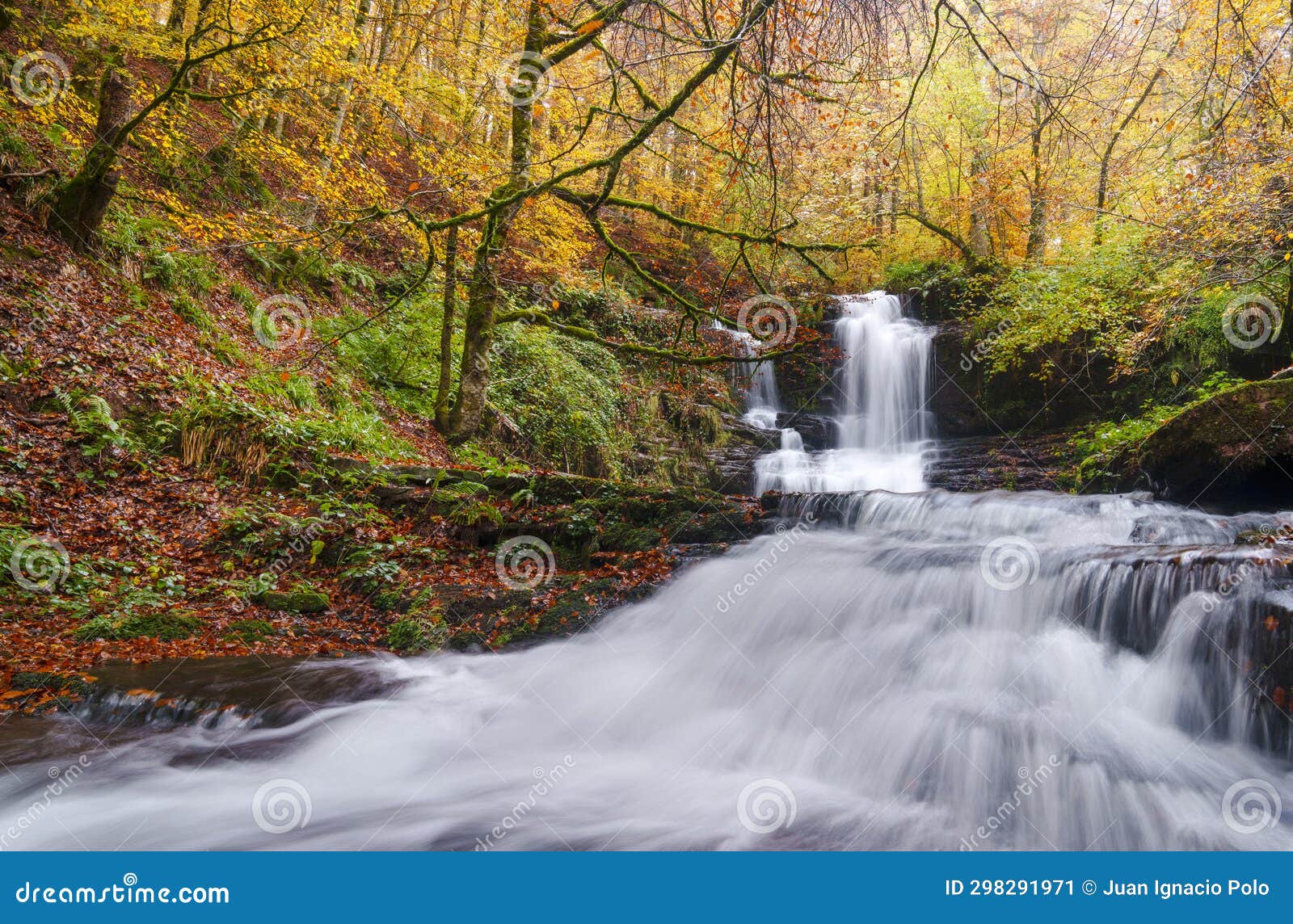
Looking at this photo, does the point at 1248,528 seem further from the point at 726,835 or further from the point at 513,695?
the point at 513,695

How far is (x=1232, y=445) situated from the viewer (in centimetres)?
733

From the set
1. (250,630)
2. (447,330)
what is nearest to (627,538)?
(250,630)

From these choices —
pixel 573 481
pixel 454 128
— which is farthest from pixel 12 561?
pixel 454 128

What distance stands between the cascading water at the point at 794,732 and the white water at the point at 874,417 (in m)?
6.64

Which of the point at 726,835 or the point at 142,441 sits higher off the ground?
the point at 142,441

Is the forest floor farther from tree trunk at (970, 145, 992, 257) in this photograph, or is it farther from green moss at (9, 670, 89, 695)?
tree trunk at (970, 145, 992, 257)

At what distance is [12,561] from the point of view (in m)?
5.31

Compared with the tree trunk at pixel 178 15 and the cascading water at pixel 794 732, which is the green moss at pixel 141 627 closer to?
the cascading water at pixel 794 732

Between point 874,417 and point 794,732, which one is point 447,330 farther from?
point 874,417

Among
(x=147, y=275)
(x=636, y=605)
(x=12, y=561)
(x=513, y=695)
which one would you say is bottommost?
(x=513, y=695)

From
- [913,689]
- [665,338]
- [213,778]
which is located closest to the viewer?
[213,778]

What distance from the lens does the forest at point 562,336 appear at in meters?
4.38

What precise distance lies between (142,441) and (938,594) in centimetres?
788

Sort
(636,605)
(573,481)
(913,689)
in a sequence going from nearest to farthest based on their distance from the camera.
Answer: (913,689) → (636,605) → (573,481)
